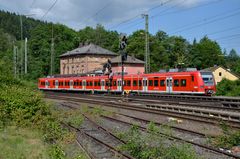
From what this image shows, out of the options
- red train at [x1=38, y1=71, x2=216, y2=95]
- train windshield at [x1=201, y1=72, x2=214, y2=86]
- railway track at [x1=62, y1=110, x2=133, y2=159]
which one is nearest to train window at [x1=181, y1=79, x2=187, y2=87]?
red train at [x1=38, y1=71, x2=216, y2=95]

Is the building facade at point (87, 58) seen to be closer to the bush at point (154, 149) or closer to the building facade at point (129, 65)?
the building facade at point (129, 65)

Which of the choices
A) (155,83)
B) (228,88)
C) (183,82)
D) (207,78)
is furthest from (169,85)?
(228,88)

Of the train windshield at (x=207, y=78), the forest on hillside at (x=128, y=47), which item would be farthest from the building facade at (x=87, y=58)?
the train windshield at (x=207, y=78)

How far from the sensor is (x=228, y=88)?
41.4m

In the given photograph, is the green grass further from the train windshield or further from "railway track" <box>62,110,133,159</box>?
the train windshield

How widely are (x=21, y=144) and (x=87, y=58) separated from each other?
89.0 meters

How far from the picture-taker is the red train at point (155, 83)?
116ft

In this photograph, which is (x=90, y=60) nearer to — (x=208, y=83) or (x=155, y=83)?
(x=155, y=83)

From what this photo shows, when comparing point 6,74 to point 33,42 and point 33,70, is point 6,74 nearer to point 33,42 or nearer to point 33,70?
point 33,70

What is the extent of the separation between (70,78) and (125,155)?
52.6 metres

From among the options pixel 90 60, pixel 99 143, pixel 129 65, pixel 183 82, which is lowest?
pixel 99 143

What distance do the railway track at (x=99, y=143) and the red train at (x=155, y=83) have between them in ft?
66.3

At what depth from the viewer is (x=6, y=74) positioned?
22.5 m

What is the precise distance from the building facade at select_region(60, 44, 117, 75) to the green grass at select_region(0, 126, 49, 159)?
83915mm
